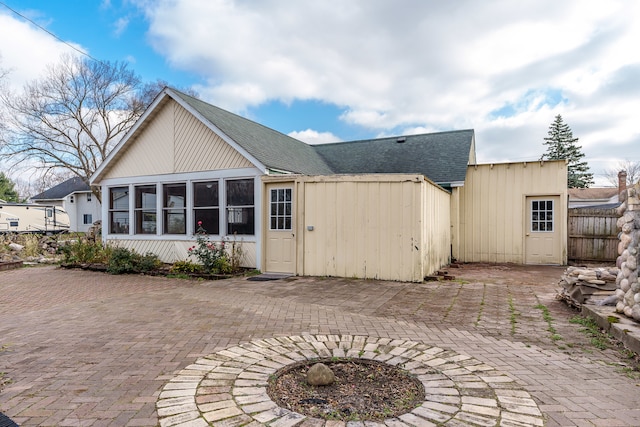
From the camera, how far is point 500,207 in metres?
11.2

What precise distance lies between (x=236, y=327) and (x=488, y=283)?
18.8 feet

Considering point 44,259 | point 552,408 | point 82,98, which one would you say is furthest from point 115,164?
point 82,98

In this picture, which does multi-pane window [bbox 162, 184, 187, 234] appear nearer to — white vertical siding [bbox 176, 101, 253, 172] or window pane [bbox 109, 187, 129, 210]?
white vertical siding [bbox 176, 101, 253, 172]

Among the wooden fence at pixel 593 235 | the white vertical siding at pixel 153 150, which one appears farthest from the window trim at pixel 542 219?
the white vertical siding at pixel 153 150

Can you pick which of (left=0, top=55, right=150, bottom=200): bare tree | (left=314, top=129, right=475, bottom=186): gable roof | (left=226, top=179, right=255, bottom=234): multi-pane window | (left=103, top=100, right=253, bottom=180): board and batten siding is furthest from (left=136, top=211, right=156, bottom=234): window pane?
(left=0, top=55, right=150, bottom=200): bare tree

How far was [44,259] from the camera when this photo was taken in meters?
12.3

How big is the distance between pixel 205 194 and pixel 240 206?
1325mm

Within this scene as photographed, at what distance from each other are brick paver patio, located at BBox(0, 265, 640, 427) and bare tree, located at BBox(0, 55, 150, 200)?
19.0 meters

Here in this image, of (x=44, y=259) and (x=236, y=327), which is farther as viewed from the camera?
(x=44, y=259)

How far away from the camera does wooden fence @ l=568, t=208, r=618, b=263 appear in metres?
10.7

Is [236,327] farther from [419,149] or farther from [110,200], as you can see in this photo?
[419,149]

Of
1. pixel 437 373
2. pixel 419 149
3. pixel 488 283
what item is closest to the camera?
pixel 437 373

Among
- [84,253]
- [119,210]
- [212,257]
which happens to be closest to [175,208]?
[119,210]

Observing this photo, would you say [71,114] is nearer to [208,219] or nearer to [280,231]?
[208,219]
